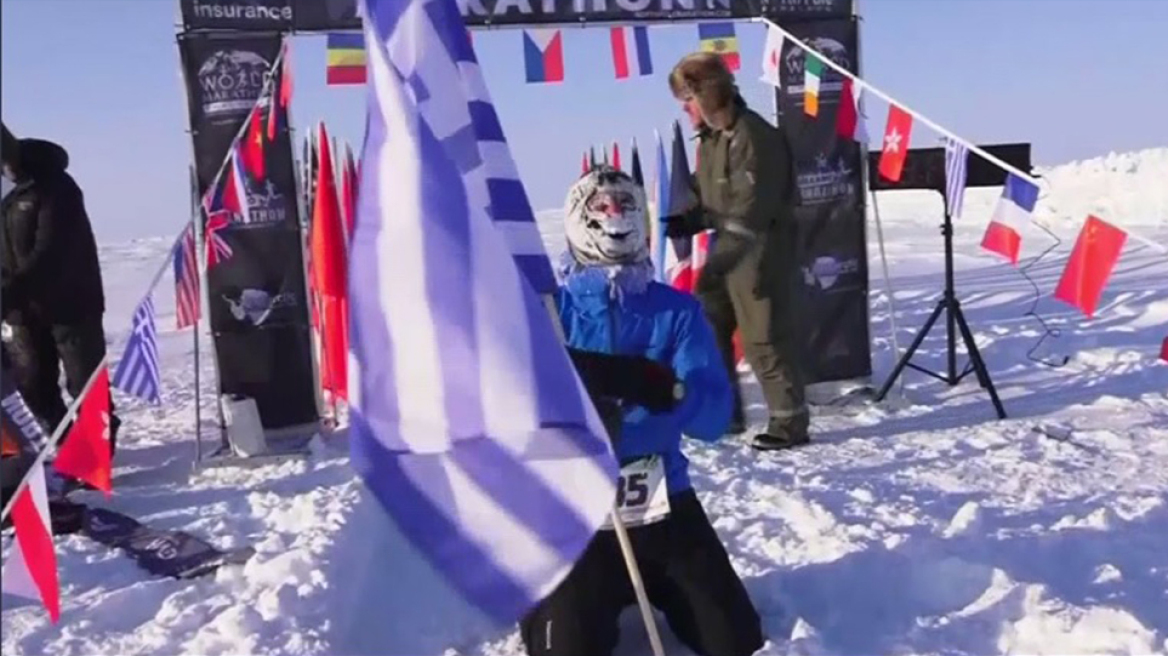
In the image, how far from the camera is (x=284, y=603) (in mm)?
3895

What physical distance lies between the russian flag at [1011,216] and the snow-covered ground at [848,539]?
103cm

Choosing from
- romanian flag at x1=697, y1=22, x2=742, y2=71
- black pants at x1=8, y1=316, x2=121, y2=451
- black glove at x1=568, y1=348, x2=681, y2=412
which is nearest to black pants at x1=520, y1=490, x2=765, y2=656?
black glove at x1=568, y1=348, x2=681, y2=412

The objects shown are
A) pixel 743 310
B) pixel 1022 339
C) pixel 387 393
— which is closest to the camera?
pixel 387 393

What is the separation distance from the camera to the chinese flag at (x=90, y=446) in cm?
333

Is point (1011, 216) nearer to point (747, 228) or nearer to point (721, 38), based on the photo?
point (747, 228)

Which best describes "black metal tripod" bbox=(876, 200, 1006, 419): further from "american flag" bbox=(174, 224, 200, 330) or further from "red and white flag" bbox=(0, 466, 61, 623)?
"red and white flag" bbox=(0, 466, 61, 623)

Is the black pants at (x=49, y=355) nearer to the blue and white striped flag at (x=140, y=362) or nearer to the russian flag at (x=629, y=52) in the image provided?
the blue and white striped flag at (x=140, y=362)

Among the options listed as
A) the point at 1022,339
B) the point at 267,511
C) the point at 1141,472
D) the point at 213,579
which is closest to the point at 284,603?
the point at 213,579

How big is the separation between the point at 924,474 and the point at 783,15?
285cm

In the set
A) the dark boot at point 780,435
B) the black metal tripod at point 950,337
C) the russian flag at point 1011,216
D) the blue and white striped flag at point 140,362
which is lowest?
the dark boot at point 780,435

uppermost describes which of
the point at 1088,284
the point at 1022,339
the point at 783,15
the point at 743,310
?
the point at 783,15

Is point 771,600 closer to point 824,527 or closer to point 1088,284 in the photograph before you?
point 824,527

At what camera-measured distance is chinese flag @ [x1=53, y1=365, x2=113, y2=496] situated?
3.33 m

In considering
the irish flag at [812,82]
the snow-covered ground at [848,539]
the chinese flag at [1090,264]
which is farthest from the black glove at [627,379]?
the irish flag at [812,82]
